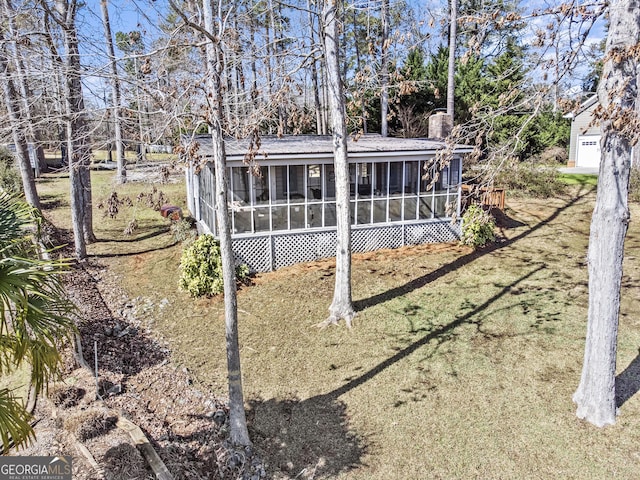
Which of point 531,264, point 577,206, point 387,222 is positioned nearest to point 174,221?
point 387,222

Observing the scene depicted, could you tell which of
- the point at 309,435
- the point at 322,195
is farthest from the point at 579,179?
the point at 309,435

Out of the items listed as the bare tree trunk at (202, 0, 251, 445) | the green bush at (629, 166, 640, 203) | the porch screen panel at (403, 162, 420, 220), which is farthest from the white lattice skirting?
the green bush at (629, 166, 640, 203)

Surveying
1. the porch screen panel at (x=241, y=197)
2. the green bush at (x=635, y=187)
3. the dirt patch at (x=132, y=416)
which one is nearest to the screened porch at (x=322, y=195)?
the porch screen panel at (x=241, y=197)

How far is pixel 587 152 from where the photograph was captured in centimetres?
2823

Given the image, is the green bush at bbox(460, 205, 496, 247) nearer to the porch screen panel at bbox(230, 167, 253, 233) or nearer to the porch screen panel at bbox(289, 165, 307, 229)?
the porch screen panel at bbox(289, 165, 307, 229)

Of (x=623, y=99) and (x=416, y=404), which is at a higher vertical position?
(x=623, y=99)

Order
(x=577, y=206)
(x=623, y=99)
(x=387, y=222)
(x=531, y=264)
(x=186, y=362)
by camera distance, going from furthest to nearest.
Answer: (x=577, y=206) < (x=387, y=222) < (x=531, y=264) < (x=186, y=362) < (x=623, y=99)

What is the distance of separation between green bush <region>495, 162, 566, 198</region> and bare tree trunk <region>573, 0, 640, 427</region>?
48.4 feet

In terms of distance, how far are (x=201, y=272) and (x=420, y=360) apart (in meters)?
5.04

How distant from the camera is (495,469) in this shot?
195 inches

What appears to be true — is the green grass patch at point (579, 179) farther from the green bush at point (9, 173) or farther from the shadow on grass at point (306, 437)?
the green bush at point (9, 173)

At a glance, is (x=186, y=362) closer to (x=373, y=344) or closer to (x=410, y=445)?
(x=373, y=344)

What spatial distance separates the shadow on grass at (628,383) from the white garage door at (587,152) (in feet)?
82.1

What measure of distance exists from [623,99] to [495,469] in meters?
4.16
